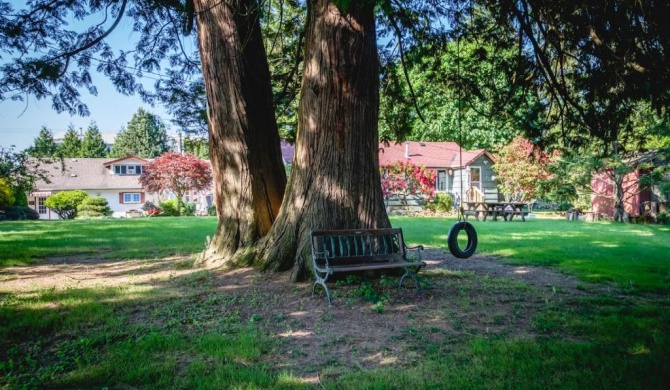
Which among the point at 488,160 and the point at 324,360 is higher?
the point at 488,160

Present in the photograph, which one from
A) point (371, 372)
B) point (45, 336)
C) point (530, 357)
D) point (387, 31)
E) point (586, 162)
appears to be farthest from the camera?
point (586, 162)

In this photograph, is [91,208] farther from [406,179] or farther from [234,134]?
[234,134]

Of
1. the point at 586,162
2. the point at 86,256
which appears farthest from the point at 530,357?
the point at 586,162

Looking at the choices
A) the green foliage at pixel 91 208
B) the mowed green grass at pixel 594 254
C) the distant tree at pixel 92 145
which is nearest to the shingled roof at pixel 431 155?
the mowed green grass at pixel 594 254

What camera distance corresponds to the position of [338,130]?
6250 millimetres

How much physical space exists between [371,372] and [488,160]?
3340 centimetres

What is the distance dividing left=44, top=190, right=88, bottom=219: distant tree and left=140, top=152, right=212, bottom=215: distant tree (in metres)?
5.84

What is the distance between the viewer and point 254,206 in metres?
7.72

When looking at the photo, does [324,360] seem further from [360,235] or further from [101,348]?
[360,235]

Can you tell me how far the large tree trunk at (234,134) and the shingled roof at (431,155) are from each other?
2425 centimetres

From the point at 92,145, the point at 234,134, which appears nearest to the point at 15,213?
the point at 234,134

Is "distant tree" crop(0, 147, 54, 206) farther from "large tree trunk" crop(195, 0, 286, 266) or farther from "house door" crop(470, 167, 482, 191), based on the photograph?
"house door" crop(470, 167, 482, 191)

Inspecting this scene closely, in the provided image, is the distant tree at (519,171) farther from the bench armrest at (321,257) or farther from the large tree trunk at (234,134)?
the bench armrest at (321,257)

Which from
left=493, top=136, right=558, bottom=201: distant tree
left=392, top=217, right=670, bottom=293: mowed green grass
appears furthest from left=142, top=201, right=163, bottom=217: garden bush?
left=392, top=217, right=670, bottom=293: mowed green grass
